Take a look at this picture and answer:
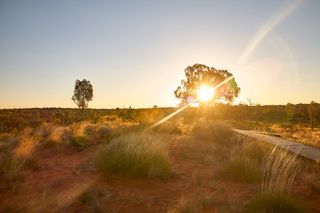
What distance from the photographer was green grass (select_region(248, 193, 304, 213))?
521cm

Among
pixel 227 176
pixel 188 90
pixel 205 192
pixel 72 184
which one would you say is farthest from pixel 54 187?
pixel 188 90

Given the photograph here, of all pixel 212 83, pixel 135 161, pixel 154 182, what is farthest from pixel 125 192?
pixel 212 83

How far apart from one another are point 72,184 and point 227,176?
3606 mm

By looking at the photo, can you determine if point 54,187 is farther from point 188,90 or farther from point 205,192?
point 188,90

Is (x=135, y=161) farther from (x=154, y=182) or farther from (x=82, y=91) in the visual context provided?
(x=82, y=91)

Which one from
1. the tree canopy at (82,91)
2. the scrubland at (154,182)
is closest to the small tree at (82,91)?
the tree canopy at (82,91)

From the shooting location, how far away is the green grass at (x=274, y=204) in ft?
17.1

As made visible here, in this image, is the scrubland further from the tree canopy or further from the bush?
the tree canopy

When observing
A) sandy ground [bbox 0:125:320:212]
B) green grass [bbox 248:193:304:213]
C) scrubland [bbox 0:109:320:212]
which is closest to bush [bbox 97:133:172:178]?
scrubland [bbox 0:109:320:212]

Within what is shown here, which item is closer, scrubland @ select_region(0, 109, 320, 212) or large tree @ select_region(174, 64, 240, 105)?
scrubland @ select_region(0, 109, 320, 212)

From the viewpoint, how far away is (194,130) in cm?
1780

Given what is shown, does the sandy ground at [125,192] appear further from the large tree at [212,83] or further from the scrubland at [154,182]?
the large tree at [212,83]

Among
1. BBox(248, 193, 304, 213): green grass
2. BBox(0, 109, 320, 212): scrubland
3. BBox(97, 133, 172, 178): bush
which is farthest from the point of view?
BBox(97, 133, 172, 178): bush

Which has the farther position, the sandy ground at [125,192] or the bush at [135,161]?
the bush at [135,161]
